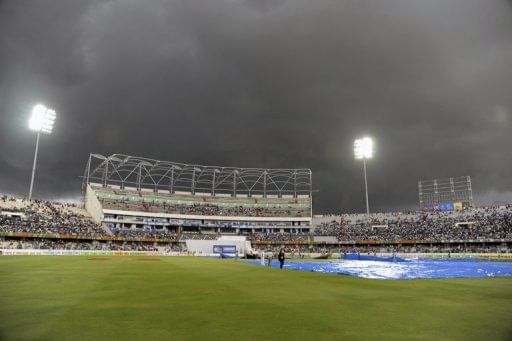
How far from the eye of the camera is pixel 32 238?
7169 centimetres

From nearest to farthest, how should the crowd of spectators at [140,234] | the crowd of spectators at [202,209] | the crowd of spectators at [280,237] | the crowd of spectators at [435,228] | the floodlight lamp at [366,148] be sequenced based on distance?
1. the crowd of spectators at [435,228]
2. the crowd of spectators at [140,234]
3. the floodlight lamp at [366,148]
4. the crowd of spectators at [280,237]
5. the crowd of spectators at [202,209]

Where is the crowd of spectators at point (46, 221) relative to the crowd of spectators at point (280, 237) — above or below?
above

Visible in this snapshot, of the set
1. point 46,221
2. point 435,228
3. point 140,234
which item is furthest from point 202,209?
point 435,228

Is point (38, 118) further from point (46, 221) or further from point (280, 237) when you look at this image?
point (280, 237)

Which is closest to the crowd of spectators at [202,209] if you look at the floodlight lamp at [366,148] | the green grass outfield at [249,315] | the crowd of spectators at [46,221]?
the crowd of spectators at [46,221]

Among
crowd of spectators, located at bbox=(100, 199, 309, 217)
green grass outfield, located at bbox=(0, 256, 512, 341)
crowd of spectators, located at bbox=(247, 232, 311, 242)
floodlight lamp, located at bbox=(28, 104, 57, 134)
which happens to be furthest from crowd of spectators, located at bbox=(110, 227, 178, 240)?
green grass outfield, located at bbox=(0, 256, 512, 341)

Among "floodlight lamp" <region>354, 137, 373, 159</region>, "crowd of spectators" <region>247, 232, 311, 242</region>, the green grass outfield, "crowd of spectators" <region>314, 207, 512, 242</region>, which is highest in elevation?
"floodlight lamp" <region>354, 137, 373, 159</region>

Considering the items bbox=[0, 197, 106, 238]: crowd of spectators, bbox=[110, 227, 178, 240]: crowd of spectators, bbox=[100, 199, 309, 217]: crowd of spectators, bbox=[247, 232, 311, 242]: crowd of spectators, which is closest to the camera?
bbox=[0, 197, 106, 238]: crowd of spectators

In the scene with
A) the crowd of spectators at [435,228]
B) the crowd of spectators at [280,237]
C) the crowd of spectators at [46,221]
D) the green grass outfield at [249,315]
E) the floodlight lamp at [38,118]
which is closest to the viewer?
the green grass outfield at [249,315]

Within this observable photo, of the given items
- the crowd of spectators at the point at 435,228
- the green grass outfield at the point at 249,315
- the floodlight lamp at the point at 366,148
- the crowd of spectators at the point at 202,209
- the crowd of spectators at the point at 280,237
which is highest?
the floodlight lamp at the point at 366,148

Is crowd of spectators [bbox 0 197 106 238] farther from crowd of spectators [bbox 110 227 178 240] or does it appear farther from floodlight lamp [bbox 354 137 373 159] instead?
floodlight lamp [bbox 354 137 373 159]

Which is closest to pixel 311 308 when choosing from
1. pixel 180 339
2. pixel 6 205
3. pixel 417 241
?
pixel 180 339

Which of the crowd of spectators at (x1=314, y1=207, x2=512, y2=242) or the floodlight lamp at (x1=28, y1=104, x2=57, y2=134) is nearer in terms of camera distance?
the floodlight lamp at (x1=28, y1=104, x2=57, y2=134)

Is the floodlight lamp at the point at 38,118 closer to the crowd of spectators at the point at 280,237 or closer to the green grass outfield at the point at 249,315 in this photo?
the crowd of spectators at the point at 280,237
